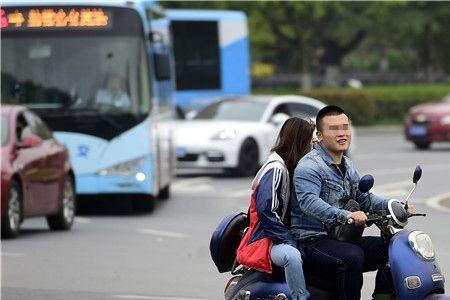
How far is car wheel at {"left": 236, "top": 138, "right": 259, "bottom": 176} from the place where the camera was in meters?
26.0

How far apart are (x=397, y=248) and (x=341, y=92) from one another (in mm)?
39330

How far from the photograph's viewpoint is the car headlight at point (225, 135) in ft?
84.4

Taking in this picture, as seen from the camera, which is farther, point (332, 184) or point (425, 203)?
point (425, 203)

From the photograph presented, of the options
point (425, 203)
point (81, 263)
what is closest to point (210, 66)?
point (425, 203)

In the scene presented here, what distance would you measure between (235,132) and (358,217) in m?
18.5

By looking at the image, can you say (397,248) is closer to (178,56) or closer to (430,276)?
(430,276)

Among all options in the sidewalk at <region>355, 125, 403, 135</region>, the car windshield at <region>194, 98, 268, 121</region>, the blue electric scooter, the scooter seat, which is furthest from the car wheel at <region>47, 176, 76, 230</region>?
the sidewalk at <region>355, 125, 403, 135</region>

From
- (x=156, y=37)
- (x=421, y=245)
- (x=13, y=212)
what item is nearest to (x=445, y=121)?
(x=156, y=37)

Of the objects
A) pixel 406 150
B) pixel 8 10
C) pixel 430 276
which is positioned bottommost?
pixel 406 150

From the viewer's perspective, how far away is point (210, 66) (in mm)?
37812

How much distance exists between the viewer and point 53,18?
19281 millimetres

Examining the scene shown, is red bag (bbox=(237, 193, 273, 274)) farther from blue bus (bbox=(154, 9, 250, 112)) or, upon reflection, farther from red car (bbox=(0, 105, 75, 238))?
blue bus (bbox=(154, 9, 250, 112))

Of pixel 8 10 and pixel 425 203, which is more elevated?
pixel 8 10

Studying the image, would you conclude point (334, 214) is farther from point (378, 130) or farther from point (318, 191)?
point (378, 130)
